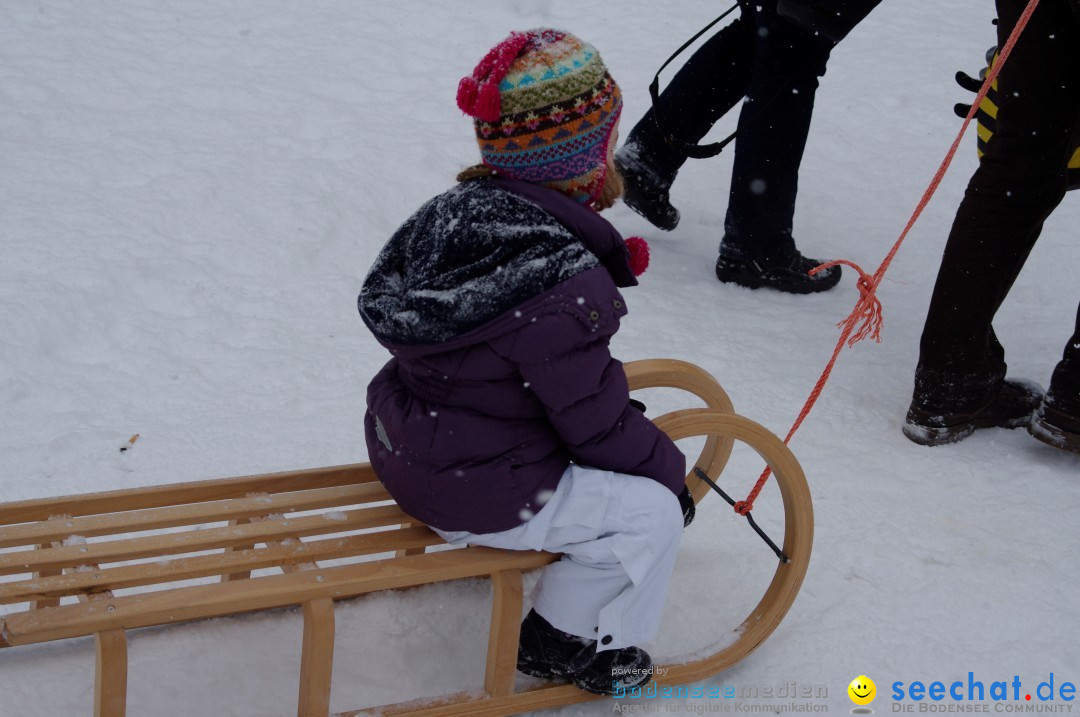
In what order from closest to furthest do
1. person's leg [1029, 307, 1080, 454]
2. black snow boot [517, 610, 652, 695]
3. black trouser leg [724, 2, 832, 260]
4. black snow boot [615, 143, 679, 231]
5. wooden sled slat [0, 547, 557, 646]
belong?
wooden sled slat [0, 547, 557, 646], black snow boot [517, 610, 652, 695], person's leg [1029, 307, 1080, 454], black trouser leg [724, 2, 832, 260], black snow boot [615, 143, 679, 231]

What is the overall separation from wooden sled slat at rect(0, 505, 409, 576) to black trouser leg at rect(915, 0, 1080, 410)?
71.0 inches

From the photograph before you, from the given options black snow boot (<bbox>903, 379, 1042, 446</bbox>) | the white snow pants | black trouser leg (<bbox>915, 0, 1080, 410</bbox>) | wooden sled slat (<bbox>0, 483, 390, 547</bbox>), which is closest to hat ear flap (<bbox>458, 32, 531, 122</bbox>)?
the white snow pants

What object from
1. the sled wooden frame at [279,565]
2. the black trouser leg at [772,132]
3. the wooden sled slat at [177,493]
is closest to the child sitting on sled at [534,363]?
the sled wooden frame at [279,565]

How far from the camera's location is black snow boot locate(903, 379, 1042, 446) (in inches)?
121

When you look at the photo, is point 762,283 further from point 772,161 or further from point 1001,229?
point 1001,229

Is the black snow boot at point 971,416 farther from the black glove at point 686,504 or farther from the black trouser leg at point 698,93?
the black trouser leg at point 698,93

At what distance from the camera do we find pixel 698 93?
401cm

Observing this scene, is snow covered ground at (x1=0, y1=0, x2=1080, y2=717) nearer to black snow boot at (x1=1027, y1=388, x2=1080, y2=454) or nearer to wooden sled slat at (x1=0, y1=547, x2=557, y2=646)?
black snow boot at (x1=1027, y1=388, x2=1080, y2=454)

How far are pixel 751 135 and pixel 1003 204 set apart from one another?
1.14 meters

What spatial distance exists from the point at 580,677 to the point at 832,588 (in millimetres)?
798

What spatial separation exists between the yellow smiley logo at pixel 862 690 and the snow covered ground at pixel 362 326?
0.02m

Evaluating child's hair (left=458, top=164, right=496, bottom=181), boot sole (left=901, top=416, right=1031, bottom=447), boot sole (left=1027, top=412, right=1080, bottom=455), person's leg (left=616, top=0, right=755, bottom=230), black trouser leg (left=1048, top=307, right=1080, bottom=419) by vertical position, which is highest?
child's hair (left=458, top=164, right=496, bottom=181)

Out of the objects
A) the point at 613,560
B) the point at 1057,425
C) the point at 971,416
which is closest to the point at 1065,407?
the point at 1057,425

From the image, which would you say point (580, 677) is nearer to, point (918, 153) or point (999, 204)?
point (999, 204)
